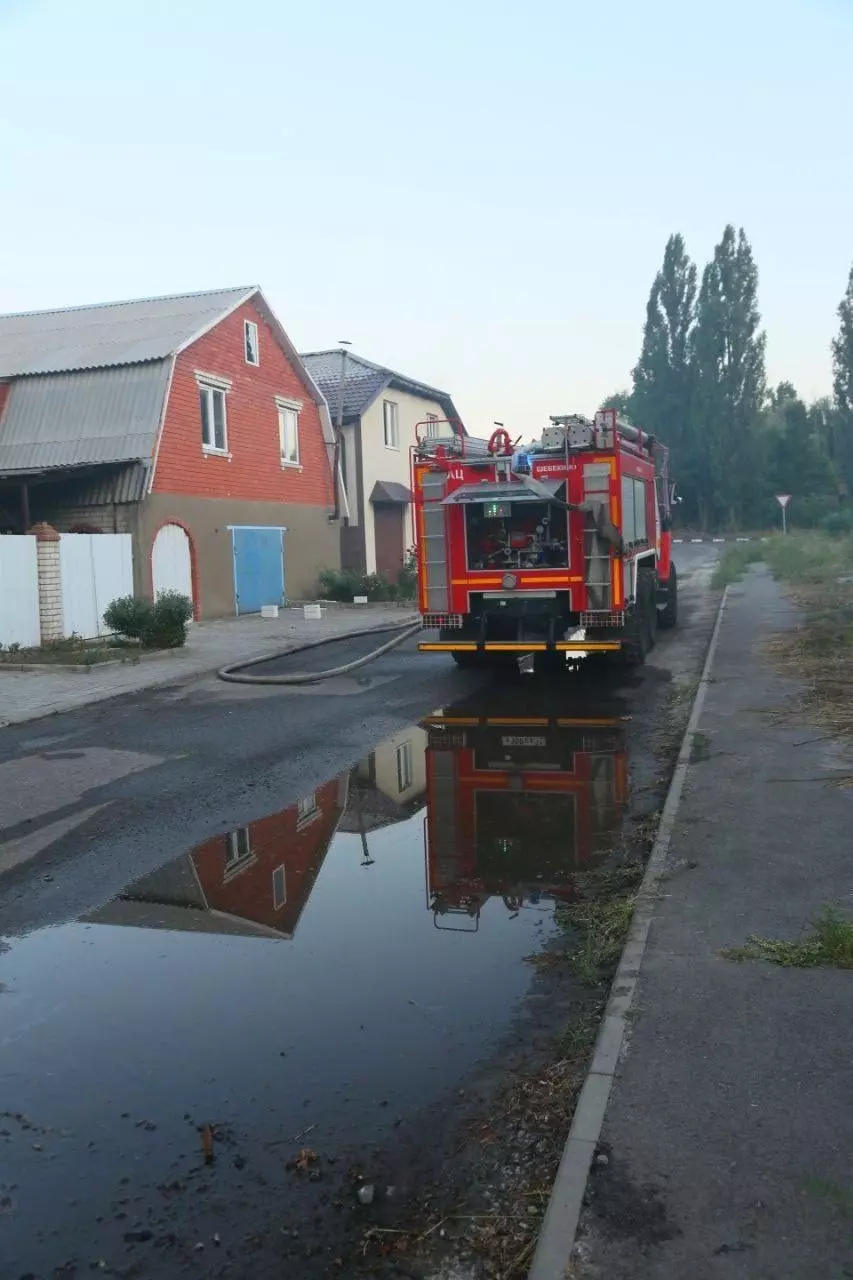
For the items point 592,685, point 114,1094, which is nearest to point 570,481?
point 592,685

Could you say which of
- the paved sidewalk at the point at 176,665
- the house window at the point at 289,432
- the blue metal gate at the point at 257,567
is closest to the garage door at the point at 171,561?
the paved sidewalk at the point at 176,665

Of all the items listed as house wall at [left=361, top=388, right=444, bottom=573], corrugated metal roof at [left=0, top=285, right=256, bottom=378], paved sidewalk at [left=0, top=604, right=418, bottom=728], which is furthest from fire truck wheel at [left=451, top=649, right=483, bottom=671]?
house wall at [left=361, top=388, right=444, bottom=573]

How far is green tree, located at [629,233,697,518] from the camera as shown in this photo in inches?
2589

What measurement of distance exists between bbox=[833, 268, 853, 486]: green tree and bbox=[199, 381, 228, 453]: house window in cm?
4524

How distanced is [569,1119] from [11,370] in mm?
24087

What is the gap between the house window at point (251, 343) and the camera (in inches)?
1062

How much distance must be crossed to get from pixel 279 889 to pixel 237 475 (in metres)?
20.9

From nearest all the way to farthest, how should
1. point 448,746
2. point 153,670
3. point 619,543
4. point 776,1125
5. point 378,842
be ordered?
point 776,1125, point 378,842, point 448,746, point 619,543, point 153,670

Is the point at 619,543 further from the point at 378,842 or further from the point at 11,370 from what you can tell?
the point at 11,370

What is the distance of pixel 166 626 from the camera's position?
1791 cm

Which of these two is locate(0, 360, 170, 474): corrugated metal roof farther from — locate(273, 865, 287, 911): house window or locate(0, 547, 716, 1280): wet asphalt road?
locate(273, 865, 287, 911): house window

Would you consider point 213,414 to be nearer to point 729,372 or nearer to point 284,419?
point 284,419

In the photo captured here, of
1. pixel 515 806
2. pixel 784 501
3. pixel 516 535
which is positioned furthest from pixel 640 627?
pixel 784 501

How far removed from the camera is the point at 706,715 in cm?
1088
